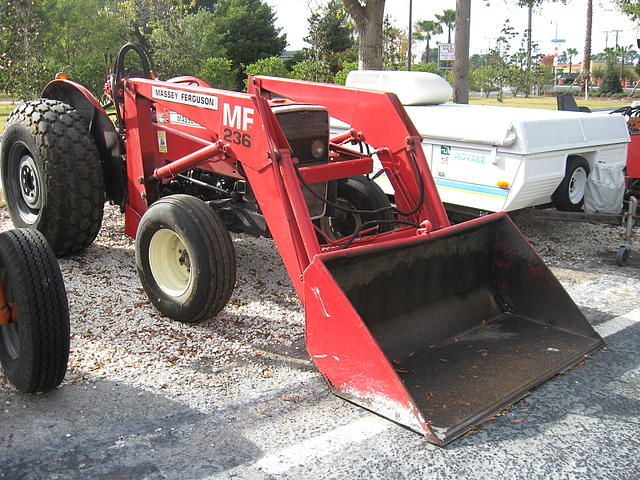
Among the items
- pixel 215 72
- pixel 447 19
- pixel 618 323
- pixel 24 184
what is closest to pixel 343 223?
pixel 618 323

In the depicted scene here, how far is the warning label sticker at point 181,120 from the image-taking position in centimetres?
517

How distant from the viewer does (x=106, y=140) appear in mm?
5883

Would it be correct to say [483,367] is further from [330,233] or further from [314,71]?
[314,71]

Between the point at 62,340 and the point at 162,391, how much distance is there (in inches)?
24.5

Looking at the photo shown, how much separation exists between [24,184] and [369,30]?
7.71 meters

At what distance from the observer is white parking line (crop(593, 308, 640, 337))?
482 cm

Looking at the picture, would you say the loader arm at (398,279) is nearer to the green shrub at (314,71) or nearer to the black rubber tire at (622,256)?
the black rubber tire at (622,256)

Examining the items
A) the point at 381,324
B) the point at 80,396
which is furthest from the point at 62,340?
the point at 381,324

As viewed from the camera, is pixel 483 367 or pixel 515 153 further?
pixel 515 153

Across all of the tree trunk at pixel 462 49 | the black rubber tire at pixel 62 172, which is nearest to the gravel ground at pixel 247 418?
the black rubber tire at pixel 62 172

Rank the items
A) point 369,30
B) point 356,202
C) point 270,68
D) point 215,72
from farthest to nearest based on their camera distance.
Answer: point 215,72
point 270,68
point 369,30
point 356,202

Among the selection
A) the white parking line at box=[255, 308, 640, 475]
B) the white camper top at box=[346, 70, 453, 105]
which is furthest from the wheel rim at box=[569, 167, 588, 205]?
the white parking line at box=[255, 308, 640, 475]

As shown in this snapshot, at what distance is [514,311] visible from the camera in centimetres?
465

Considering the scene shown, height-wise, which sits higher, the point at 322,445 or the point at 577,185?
the point at 577,185
